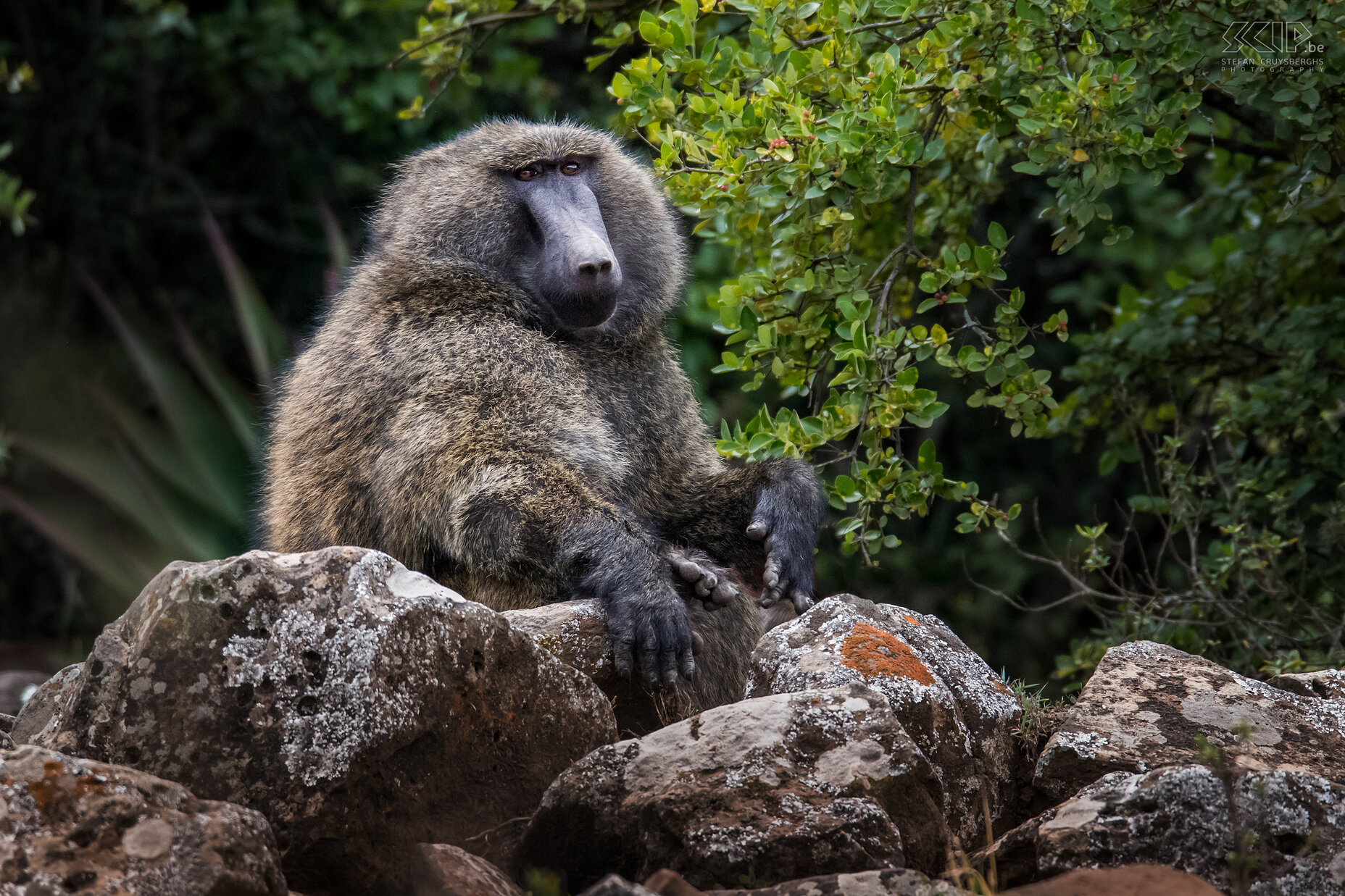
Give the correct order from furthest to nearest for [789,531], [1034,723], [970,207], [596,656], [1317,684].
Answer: [970,207] → [789,531] → [596,656] → [1034,723] → [1317,684]

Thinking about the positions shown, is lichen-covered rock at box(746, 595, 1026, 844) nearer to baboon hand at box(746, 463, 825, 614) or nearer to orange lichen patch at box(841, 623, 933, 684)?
orange lichen patch at box(841, 623, 933, 684)

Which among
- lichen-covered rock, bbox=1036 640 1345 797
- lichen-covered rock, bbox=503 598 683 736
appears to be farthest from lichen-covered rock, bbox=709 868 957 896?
lichen-covered rock, bbox=503 598 683 736

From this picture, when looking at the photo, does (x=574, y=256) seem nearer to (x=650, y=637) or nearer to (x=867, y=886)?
(x=650, y=637)

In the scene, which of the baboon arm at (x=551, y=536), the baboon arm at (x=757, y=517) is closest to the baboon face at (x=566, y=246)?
the baboon arm at (x=551, y=536)

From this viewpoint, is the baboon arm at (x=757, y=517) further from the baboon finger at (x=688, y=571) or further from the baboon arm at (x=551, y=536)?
the baboon arm at (x=551, y=536)

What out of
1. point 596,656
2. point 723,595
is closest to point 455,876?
point 596,656

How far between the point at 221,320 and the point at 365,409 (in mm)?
3539

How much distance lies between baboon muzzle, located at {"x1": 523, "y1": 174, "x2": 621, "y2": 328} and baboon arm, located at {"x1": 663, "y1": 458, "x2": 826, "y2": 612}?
1.53 feet

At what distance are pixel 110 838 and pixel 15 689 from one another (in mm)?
2279

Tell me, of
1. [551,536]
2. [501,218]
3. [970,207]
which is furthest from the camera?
[970,207]

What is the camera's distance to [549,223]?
275cm

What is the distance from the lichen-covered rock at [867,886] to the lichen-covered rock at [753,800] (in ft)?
0.38

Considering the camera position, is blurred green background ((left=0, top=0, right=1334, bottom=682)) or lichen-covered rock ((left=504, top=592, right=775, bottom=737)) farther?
blurred green background ((left=0, top=0, right=1334, bottom=682))

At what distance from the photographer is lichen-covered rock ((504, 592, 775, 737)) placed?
223cm
